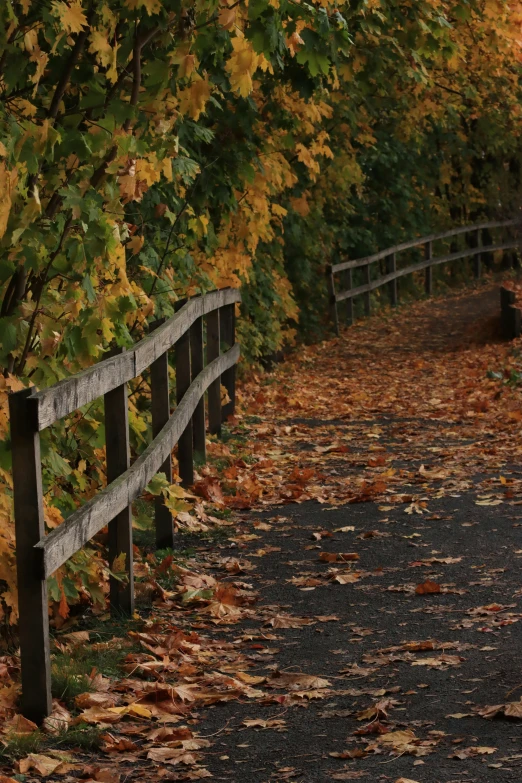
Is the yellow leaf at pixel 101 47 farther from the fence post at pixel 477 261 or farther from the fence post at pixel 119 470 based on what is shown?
the fence post at pixel 477 261

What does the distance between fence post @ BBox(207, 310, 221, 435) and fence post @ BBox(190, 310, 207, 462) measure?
902mm

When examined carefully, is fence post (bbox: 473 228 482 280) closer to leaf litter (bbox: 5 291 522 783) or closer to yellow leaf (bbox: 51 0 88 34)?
leaf litter (bbox: 5 291 522 783)

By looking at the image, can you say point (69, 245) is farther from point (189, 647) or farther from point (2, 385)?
point (189, 647)

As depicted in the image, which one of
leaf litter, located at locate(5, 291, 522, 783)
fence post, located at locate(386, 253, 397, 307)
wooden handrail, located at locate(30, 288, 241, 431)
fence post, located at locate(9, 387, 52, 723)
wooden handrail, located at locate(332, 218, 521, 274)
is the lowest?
leaf litter, located at locate(5, 291, 522, 783)

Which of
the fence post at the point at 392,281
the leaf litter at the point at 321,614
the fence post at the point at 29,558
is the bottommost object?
the leaf litter at the point at 321,614

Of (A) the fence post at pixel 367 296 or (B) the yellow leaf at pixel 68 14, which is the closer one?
(B) the yellow leaf at pixel 68 14

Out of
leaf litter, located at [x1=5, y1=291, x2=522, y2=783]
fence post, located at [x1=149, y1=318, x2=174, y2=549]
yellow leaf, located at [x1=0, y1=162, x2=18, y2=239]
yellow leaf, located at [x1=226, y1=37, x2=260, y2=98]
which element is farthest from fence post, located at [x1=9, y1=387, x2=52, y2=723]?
fence post, located at [x1=149, y1=318, x2=174, y2=549]

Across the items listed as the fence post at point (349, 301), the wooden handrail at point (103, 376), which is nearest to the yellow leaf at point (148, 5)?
the wooden handrail at point (103, 376)

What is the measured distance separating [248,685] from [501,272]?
23940 mm

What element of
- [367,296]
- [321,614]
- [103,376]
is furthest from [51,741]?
[367,296]

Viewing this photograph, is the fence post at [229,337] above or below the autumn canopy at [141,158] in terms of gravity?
below

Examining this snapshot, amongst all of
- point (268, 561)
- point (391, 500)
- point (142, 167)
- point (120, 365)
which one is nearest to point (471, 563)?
point (268, 561)

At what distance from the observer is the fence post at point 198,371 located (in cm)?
892

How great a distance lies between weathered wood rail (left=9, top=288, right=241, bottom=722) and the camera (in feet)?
14.0
